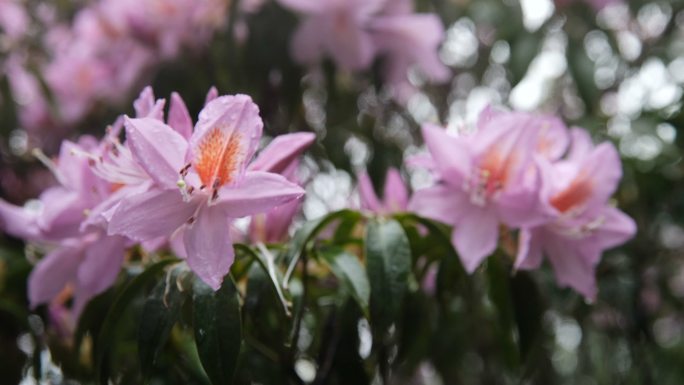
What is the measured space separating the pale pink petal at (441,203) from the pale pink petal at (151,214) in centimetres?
27

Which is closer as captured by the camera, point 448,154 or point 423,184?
point 448,154

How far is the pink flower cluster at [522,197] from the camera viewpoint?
84 cm

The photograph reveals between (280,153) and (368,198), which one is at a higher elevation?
(280,153)

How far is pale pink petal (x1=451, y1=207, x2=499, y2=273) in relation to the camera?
32.0 inches

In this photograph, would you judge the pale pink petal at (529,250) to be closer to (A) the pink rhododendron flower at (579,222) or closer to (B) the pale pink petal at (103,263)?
(A) the pink rhododendron flower at (579,222)

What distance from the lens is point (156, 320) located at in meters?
0.69

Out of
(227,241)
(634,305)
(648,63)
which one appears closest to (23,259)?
(227,241)

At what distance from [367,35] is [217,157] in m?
0.66

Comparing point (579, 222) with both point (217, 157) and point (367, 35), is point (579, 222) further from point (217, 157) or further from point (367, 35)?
point (367, 35)

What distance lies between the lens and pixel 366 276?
0.75 metres

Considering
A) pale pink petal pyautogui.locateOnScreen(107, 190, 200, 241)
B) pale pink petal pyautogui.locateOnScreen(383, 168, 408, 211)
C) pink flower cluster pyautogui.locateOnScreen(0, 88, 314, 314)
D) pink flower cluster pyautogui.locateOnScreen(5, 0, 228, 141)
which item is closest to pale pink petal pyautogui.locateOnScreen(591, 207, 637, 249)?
pale pink petal pyautogui.locateOnScreen(383, 168, 408, 211)

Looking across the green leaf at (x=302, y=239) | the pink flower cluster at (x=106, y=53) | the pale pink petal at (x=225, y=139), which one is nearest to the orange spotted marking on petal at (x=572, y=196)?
the green leaf at (x=302, y=239)

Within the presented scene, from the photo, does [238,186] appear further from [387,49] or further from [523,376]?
[387,49]

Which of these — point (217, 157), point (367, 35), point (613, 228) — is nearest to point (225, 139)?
point (217, 157)
